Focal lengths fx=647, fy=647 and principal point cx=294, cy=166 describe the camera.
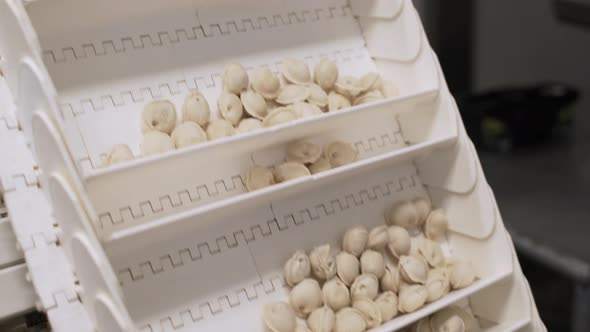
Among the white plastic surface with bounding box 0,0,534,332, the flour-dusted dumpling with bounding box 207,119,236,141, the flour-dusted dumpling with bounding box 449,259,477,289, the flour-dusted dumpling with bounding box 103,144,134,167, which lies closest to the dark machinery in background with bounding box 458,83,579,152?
the white plastic surface with bounding box 0,0,534,332

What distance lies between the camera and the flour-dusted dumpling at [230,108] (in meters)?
1.03

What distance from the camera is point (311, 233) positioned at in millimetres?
1104

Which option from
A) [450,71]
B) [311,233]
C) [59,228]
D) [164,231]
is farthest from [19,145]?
[450,71]

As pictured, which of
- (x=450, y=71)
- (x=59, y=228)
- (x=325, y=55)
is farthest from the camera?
(x=450, y=71)

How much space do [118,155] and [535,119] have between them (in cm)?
212

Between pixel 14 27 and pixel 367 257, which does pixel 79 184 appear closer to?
pixel 14 27

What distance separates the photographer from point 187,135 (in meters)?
0.96

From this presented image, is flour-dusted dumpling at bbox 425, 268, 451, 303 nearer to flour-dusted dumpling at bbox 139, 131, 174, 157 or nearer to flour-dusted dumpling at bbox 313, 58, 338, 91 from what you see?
flour-dusted dumpling at bbox 313, 58, 338, 91

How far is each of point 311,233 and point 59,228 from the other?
415 mm

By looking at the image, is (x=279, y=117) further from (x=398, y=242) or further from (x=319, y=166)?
(x=398, y=242)

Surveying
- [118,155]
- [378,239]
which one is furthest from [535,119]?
[118,155]

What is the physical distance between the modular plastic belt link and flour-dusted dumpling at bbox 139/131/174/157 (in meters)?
0.15

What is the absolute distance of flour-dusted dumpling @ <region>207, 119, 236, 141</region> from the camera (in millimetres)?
986

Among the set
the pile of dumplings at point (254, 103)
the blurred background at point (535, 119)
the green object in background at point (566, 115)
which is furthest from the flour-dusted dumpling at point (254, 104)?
the green object in background at point (566, 115)
